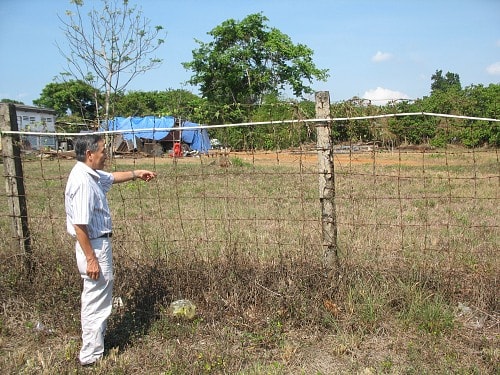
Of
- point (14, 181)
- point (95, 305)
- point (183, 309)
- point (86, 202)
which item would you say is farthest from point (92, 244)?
point (14, 181)

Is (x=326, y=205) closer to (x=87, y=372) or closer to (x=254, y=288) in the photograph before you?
(x=254, y=288)

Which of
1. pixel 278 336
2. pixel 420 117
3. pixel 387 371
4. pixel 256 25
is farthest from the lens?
pixel 256 25

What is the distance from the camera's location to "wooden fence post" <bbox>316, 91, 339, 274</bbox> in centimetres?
A: 398

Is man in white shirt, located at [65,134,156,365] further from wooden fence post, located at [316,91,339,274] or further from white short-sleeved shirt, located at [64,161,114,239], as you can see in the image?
wooden fence post, located at [316,91,339,274]

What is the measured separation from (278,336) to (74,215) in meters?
1.94

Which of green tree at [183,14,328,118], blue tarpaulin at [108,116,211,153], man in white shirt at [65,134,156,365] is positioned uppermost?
green tree at [183,14,328,118]

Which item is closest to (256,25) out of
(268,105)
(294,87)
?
(294,87)

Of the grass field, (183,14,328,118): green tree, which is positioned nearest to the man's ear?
the grass field

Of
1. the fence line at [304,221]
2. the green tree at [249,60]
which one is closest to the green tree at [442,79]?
the green tree at [249,60]

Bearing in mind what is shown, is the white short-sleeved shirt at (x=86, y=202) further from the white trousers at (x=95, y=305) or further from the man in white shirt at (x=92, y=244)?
the white trousers at (x=95, y=305)

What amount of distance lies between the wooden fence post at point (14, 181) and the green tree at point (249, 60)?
1302 inches

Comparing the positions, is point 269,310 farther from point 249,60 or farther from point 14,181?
point 249,60

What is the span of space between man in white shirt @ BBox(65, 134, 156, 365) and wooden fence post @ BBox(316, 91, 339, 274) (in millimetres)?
1944

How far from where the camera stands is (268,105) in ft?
14.3
